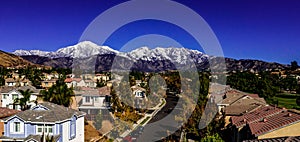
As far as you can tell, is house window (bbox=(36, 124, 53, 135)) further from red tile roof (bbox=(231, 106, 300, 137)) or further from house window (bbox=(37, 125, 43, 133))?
red tile roof (bbox=(231, 106, 300, 137))

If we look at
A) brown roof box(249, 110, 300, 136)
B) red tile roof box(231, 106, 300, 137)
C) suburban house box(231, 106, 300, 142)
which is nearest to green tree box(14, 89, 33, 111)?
red tile roof box(231, 106, 300, 137)

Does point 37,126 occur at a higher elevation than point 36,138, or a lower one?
higher

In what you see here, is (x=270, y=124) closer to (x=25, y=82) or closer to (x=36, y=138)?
(x=36, y=138)

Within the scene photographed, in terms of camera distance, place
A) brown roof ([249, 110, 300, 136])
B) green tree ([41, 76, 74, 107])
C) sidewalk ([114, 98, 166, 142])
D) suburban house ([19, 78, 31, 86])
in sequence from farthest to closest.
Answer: suburban house ([19, 78, 31, 86]), green tree ([41, 76, 74, 107]), sidewalk ([114, 98, 166, 142]), brown roof ([249, 110, 300, 136])

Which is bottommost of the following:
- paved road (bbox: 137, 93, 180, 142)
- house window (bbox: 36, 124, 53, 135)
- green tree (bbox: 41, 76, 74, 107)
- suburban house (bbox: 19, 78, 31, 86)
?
paved road (bbox: 137, 93, 180, 142)

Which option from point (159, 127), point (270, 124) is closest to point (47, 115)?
point (159, 127)

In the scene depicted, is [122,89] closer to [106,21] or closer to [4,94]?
[4,94]

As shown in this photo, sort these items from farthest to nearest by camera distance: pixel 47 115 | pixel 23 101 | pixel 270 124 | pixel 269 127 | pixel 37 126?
1. pixel 23 101
2. pixel 47 115
3. pixel 37 126
4. pixel 270 124
5. pixel 269 127

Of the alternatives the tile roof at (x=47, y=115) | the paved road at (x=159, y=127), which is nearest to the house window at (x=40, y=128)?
the tile roof at (x=47, y=115)

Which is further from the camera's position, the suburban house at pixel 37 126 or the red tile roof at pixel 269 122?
the suburban house at pixel 37 126

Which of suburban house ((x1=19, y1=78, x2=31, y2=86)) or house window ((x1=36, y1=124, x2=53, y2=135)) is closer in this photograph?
house window ((x1=36, y1=124, x2=53, y2=135))

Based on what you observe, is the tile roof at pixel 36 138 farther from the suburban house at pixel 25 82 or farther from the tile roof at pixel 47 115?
the suburban house at pixel 25 82
